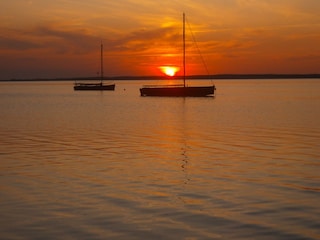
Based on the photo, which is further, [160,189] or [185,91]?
[185,91]

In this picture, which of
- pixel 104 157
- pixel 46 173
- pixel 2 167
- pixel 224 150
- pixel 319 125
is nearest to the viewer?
pixel 46 173

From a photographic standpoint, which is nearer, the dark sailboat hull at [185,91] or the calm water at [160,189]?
the calm water at [160,189]

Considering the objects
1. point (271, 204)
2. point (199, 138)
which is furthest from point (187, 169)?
point (199, 138)

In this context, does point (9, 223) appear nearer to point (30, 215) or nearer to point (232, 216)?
point (30, 215)

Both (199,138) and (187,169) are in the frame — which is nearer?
(187,169)

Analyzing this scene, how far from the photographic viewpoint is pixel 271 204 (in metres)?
14.3

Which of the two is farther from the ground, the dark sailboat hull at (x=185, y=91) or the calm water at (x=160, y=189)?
the dark sailboat hull at (x=185, y=91)

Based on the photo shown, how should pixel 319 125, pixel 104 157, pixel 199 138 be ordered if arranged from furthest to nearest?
pixel 319 125, pixel 199 138, pixel 104 157

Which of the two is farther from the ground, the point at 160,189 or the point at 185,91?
the point at 185,91

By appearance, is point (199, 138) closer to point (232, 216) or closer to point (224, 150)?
point (224, 150)

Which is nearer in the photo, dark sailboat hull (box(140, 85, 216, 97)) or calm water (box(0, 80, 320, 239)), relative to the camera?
calm water (box(0, 80, 320, 239))

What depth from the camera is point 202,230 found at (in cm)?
1191

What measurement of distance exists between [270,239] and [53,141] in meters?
21.5

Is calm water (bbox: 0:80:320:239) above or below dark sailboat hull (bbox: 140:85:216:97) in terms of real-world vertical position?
below
